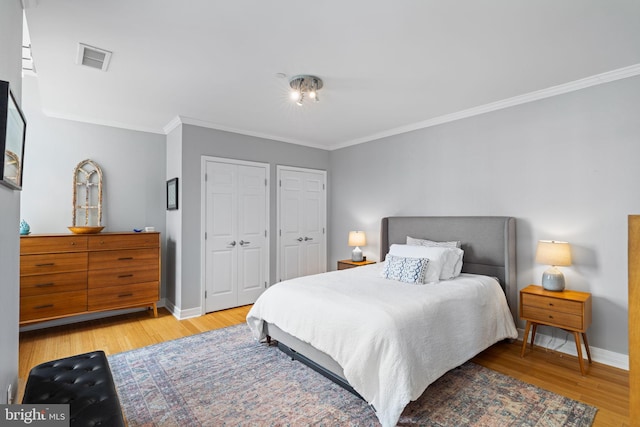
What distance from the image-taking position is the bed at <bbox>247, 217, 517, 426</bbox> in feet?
6.38

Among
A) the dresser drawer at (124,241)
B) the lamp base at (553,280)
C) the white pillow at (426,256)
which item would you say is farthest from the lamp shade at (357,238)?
the dresser drawer at (124,241)

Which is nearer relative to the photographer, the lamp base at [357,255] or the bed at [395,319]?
the bed at [395,319]

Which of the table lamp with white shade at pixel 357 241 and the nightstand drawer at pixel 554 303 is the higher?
the table lamp with white shade at pixel 357 241

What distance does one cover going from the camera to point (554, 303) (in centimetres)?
268

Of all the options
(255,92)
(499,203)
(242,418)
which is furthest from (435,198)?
(242,418)

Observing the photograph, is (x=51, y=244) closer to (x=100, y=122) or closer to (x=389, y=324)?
(x=100, y=122)

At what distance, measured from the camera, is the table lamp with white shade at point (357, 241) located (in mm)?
4637

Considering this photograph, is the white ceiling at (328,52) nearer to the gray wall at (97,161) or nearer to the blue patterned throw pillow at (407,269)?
the gray wall at (97,161)

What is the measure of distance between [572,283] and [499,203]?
100 centimetres

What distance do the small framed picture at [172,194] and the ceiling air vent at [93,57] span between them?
65.5 inches

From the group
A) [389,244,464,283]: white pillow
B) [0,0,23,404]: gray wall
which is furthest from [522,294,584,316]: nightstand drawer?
[0,0,23,404]: gray wall

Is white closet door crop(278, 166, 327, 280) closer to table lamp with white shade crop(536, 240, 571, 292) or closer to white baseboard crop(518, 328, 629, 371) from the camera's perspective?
white baseboard crop(518, 328, 629, 371)

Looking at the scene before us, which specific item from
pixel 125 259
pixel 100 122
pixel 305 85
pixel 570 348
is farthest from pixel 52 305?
pixel 570 348

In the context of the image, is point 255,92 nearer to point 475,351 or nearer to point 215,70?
point 215,70
